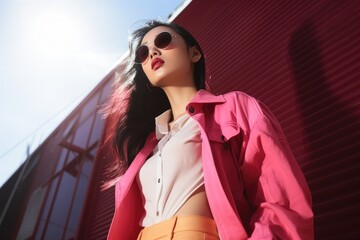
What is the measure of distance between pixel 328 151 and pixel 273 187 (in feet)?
3.88

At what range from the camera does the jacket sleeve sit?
0.93m

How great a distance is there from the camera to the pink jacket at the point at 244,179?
0.97 metres

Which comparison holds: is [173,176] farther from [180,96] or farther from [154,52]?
[154,52]

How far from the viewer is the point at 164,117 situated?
1812 mm

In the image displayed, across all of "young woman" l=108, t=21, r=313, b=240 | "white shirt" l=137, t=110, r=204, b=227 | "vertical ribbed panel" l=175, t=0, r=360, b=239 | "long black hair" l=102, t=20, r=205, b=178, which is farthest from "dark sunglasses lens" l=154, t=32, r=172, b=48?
"vertical ribbed panel" l=175, t=0, r=360, b=239

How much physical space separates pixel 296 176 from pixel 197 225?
14.4 inches

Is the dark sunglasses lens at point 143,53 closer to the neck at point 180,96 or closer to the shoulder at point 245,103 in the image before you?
the neck at point 180,96

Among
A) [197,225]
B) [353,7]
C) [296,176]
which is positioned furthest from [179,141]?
[353,7]

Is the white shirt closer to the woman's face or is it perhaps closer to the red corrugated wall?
the woman's face

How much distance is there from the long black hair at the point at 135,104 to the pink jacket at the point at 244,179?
34 cm

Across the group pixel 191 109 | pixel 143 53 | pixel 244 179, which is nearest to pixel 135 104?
pixel 143 53

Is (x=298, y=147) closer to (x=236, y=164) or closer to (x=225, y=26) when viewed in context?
(x=236, y=164)

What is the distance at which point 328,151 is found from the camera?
204 cm

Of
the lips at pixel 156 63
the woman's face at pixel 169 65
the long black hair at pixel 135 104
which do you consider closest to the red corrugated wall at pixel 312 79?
the long black hair at pixel 135 104
